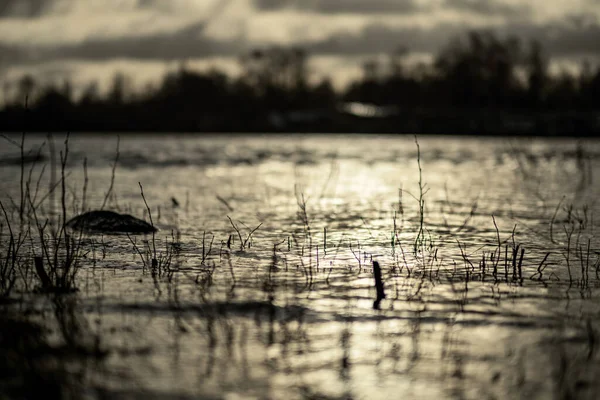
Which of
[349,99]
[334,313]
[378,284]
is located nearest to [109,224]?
[378,284]

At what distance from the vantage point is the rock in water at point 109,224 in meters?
13.9

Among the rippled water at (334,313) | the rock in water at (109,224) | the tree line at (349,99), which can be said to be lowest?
the rippled water at (334,313)

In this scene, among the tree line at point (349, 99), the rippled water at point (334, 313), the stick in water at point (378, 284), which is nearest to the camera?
the rippled water at point (334, 313)

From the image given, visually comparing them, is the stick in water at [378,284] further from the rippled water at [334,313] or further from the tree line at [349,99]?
the tree line at [349,99]

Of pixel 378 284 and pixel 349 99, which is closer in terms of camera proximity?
pixel 378 284

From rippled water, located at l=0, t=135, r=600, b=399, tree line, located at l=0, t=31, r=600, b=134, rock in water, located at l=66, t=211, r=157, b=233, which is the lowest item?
rippled water, located at l=0, t=135, r=600, b=399

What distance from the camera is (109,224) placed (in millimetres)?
14000

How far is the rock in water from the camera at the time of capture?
1390cm

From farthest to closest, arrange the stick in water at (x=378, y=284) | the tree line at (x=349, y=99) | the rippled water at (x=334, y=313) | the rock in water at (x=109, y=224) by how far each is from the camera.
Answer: the tree line at (x=349, y=99) → the rock in water at (x=109, y=224) → the stick in water at (x=378, y=284) → the rippled water at (x=334, y=313)

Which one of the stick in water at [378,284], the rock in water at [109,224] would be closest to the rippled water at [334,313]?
the stick in water at [378,284]

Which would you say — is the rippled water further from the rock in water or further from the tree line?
the tree line

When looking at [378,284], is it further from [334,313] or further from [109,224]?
[109,224]

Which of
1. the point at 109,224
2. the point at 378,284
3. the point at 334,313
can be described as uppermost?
the point at 109,224

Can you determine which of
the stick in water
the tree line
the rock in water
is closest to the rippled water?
the stick in water
